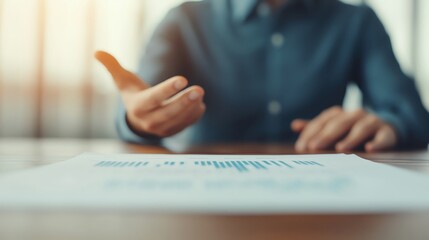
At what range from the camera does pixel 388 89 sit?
0.75 metres

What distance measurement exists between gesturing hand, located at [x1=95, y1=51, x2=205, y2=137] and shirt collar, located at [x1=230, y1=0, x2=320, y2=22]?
0.47 meters

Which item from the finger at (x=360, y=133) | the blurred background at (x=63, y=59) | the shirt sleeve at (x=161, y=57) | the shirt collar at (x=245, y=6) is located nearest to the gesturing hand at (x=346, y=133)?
the finger at (x=360, y=133)

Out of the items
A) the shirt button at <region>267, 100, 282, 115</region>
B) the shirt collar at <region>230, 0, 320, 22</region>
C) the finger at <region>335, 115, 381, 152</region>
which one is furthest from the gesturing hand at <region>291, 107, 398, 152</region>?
the shirt collar at <region>230, 0, 320, 22</region>

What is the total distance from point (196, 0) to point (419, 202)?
0.91 metres

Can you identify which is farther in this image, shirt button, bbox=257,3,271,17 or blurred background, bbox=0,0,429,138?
blurred background, bbox=0,0,429,138

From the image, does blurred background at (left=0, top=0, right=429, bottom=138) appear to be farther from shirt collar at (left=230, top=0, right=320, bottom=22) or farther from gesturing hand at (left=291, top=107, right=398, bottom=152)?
gesturing hand at (left=291, top=107, right=398, bottom=152)

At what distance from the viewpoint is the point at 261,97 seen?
0.87m

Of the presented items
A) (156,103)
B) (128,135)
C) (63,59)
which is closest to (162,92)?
(156,103)

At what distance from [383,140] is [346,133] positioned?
4cm

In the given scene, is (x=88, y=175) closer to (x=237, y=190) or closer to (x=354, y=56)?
(x=237, y=190)

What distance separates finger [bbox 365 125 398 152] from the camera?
44 cm

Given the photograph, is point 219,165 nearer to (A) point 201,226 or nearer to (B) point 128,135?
(A) point 201,226

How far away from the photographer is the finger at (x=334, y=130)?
17.2 inches

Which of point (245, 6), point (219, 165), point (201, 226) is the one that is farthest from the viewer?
point (245, 6)
